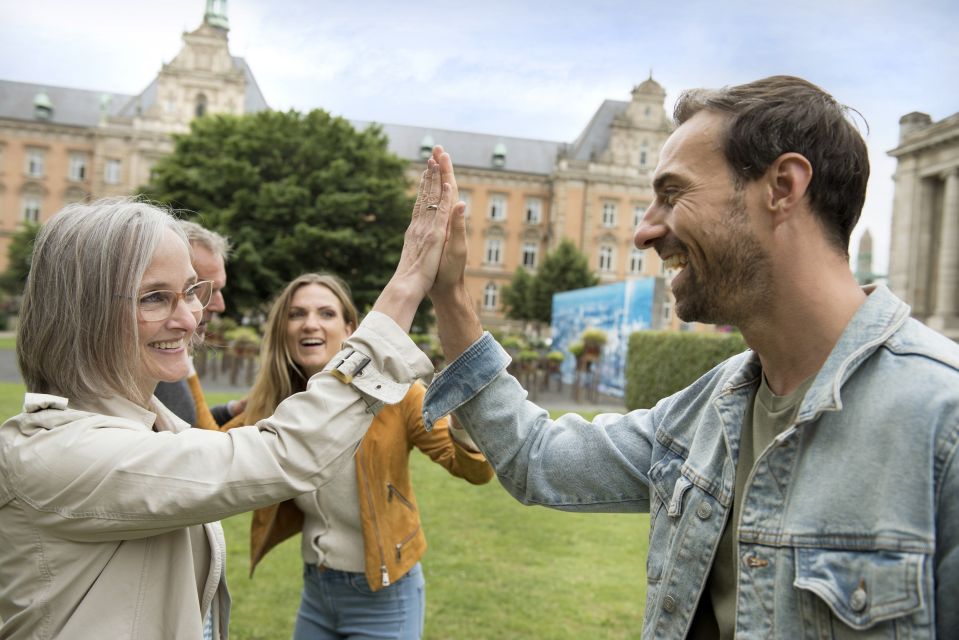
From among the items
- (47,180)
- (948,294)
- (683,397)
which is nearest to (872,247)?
(948,294)

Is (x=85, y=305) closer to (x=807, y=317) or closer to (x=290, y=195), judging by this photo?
(x=807, y=317)

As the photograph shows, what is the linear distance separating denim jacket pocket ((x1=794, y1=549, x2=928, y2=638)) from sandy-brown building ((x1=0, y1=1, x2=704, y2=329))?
1978 inches

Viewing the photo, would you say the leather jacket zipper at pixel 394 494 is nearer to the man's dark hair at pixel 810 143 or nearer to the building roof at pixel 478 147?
the man's dark hair at pixel 810 143

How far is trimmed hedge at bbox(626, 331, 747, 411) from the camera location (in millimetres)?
13844

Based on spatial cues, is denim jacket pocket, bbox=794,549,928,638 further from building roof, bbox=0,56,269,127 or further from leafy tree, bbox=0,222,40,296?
building roof, bbox=0,56,269,127

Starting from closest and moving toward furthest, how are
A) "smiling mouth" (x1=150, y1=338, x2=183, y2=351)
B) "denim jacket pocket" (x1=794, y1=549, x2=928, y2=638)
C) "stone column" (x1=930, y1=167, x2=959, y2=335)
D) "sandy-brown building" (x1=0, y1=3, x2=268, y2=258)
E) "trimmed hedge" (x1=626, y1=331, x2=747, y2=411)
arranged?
"denim jacket pocket" (x1=794, y1=549, x2=928, y2=638), "smiling mouth" (x1=150, y1=338, x2=183, y2=351), "trimmed hedge" (x1=626, y1=331, x2=747, y2=411), "stone column" (x1=930, y1=167, x2=959, y2=335), "sandy-brown building" (x1=0, y1=3, x2=268, y2=258)

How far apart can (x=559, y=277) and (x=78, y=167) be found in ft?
112

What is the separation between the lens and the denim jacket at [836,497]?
1.31m

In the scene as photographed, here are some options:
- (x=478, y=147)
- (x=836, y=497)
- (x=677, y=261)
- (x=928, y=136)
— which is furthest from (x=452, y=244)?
(x=478, y=147)

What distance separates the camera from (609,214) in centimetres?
5584

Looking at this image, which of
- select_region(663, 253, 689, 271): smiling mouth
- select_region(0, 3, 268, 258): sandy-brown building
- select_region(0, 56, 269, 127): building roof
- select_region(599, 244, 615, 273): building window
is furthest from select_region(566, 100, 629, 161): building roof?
select_region(663, 253, 689, 271): smiling mouth

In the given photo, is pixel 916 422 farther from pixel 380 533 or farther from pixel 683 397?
pixel 380 533

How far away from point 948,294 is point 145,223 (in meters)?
35.2

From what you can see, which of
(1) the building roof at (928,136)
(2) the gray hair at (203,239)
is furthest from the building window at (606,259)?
(2) the gray hair at (203,239)
